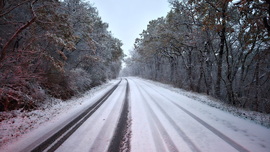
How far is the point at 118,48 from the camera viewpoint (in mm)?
26688

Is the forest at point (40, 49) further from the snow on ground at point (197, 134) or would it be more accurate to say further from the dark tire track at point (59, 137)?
the snow on ground at point (197, 134)

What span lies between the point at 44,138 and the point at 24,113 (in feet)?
11.0

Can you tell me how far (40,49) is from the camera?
733 centimetres

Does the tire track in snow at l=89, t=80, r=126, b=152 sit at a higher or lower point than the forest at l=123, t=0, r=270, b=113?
lower

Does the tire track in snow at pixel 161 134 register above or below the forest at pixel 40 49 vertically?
below

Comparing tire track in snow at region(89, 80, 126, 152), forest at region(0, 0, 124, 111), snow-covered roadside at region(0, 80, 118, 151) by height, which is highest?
forest at region(0, 0, 124, 111)

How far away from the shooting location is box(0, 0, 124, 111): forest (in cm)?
508

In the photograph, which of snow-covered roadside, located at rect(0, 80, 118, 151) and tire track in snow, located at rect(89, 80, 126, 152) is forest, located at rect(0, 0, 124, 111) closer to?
snow-covered roadside, located at rect(0, 80, 118, 151)

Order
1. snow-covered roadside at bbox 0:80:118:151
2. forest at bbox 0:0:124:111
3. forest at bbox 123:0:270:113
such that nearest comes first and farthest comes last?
snow-covered roadside at bbox 0:80:118:151, forest at bbox 0:0:124:111, forest at bbox 123:0:270:113

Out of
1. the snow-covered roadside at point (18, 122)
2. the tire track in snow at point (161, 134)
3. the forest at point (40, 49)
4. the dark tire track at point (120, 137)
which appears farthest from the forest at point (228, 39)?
the snow-covered roadside at point (18, 122)

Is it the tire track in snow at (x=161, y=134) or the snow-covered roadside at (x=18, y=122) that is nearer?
the tire track in snow at (x=161, y=134)

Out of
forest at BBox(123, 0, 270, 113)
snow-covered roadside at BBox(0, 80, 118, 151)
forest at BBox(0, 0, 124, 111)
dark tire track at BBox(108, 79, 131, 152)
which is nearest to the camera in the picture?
dark tire track at BBox(108, 79, 131, 152)

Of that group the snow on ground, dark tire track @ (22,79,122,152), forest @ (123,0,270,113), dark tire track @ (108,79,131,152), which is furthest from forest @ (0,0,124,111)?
forest @ (123,0,270,113)

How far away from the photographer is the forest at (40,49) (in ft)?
16.7
